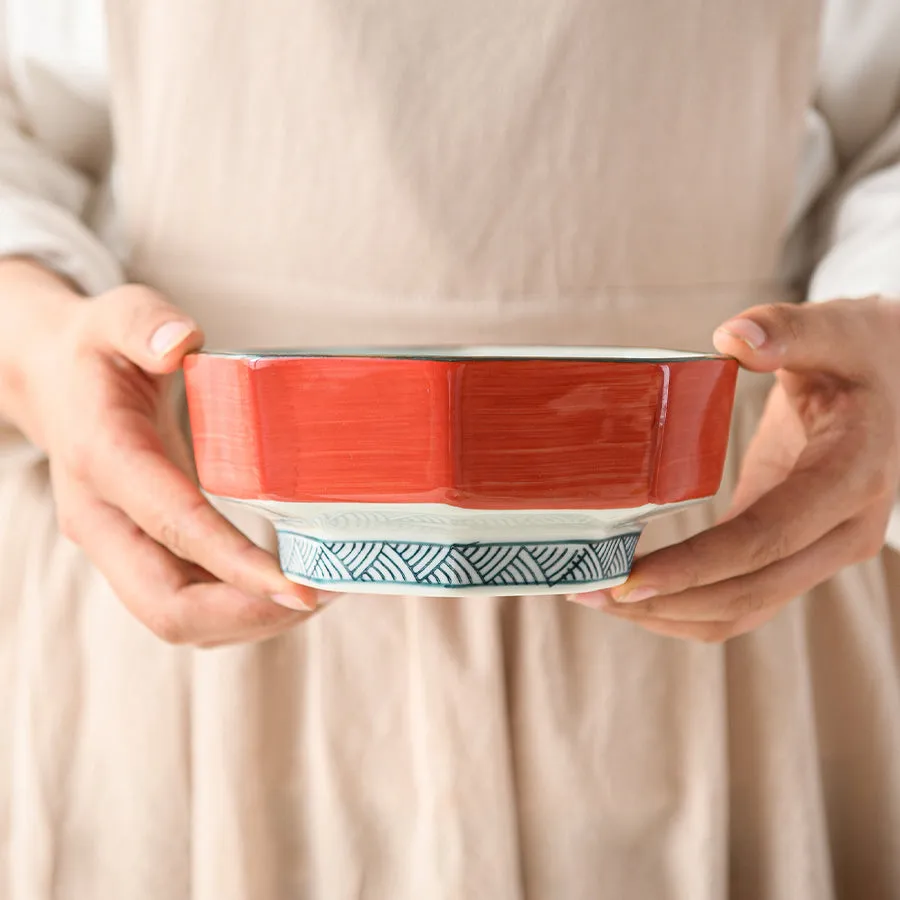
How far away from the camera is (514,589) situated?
39cm

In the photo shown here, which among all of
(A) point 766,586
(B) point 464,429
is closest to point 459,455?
(B) point 464,429

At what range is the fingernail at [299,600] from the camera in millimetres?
438

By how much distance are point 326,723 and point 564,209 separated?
1.18ft

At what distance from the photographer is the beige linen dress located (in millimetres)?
590

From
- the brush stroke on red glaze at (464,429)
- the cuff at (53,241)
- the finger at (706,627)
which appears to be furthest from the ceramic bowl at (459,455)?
the cuff at (53,241)

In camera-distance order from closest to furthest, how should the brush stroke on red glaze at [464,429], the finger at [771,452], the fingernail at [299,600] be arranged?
the brush stroke on red glaze at [464,429]
the fingernail at [299,600]
the finger at [771,452]

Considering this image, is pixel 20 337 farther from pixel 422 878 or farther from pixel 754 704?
pixel 754 704

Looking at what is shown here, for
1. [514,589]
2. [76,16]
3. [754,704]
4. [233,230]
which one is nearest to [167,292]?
[233,230]

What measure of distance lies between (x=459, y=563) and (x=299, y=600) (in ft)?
0.32

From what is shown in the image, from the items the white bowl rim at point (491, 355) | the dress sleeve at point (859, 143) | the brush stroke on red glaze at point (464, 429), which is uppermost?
the dress sleeve at point (859, 143)

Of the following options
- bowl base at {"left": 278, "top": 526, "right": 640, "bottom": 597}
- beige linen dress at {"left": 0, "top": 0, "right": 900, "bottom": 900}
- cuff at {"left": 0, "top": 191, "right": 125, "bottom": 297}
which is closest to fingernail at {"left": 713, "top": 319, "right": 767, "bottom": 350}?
bowl base at {"left": 278, "top": 526, "right": 640, "bottom": 597}

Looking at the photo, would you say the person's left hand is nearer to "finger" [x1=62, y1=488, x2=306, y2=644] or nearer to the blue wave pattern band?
the blue wave pattern band

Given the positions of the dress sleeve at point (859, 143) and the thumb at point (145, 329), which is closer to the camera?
the thumb at point (145, 329)

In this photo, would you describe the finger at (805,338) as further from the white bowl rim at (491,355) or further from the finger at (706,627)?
the finger at (706,627)
